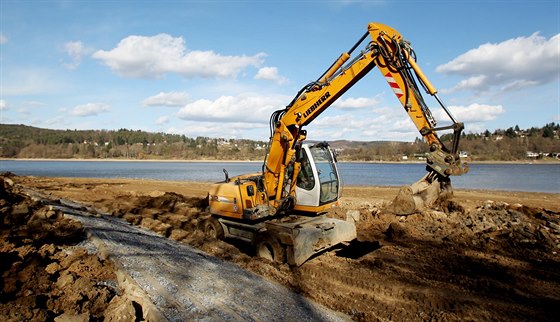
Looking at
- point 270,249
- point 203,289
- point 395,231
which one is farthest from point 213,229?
point 395,231

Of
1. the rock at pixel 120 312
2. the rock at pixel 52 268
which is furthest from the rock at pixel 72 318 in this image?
the rock at pixel 52 268

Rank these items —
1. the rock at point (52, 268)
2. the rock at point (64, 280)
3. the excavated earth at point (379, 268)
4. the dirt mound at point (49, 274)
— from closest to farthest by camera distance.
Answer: the dirt mound at point (49, 274) < the excavated earth at point (379, 268) < the rock at point (64, 280) < the rock at point (52, 268)

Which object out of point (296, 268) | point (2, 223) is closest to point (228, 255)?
point (296, 268)

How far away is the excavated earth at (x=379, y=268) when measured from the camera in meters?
4.91

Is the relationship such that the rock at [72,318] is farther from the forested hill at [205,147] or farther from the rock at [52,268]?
the forested hill at [205,147]

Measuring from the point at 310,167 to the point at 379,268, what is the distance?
2529 mm

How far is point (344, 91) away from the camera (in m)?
8.06

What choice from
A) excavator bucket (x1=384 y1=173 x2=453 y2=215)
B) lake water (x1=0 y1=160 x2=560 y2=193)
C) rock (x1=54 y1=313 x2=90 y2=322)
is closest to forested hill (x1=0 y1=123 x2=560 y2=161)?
lake water (x1=0 y1=160 x2=560 y2=193)

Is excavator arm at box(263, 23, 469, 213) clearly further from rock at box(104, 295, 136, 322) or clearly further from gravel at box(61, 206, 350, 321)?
rock at box(104, 295, 136, 322)

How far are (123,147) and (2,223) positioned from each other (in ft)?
472

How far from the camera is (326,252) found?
8.82 meters

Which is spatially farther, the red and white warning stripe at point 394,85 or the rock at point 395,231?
the rock at point 395,231

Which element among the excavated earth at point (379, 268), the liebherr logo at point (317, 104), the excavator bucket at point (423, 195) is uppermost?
the liebherr logo at point (317, 104)

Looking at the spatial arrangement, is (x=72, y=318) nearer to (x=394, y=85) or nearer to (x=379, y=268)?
(x=379, y=268)
